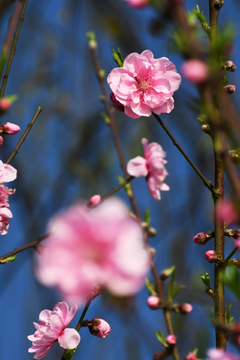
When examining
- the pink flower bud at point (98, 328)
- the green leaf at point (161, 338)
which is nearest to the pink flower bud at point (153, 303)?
the green leaf at point (161, 338)

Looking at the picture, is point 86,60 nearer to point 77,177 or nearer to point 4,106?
point 77,177

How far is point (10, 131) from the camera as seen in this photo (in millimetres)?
1337

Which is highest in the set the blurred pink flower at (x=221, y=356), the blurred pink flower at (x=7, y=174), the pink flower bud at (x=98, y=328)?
the blurred pink flower at (x=7, y=174)

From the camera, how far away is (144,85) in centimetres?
130

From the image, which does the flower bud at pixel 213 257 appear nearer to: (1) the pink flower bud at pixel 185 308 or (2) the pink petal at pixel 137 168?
(2) the pink petal at pixel 137 168

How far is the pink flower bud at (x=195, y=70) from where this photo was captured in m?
0.62

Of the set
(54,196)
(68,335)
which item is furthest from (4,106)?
(54,196)

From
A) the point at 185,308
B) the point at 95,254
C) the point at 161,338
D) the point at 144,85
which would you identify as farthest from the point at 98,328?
the point at 144,85

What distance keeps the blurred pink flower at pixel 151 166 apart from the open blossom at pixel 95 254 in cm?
60

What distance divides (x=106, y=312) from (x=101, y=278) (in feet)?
13.0

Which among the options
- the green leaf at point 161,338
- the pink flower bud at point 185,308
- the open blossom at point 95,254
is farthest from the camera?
the pink flower bud at point 185,308

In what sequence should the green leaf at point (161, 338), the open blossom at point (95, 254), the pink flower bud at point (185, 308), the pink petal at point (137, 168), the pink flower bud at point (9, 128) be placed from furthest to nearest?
1. the pink flower bud at point (185, 308)
2. the green leaf at point (161, 338)
3. the pink flower bud at point (9, 128)
4. the pink petal at point (137, 168)
5. the open blossom at point (95, 254)

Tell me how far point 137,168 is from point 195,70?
0.61 metres

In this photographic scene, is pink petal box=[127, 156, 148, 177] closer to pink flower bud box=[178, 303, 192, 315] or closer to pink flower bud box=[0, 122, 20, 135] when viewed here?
pink flower bud box=[0, 122, 20, 135]
